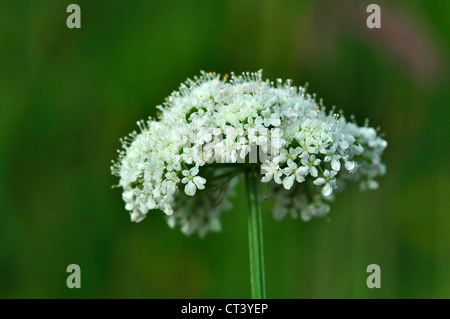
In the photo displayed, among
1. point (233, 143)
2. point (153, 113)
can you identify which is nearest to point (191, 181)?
point (233, 143)

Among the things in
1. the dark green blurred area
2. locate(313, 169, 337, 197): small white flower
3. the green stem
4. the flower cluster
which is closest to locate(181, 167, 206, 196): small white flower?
the flower cluster

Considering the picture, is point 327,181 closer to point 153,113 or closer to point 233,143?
point 233,143

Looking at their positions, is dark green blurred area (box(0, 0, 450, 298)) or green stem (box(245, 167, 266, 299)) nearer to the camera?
green stem (box(245, 167, 266, 299))

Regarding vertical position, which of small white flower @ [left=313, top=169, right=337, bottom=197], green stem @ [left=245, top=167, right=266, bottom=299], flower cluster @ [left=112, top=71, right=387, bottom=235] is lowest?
green stem @ [left=245, top=167, right=266, bottom=299]

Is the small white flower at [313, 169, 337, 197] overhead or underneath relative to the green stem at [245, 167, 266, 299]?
overhead

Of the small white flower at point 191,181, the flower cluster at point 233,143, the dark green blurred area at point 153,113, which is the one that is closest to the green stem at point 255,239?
the flower cluster at point 233,143

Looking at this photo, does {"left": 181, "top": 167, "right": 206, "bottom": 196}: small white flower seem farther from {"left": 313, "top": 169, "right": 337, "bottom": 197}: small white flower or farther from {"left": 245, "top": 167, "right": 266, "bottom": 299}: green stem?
{"left": 313, "top": 169, "right": 337, "bottom": 197}: small white flower
